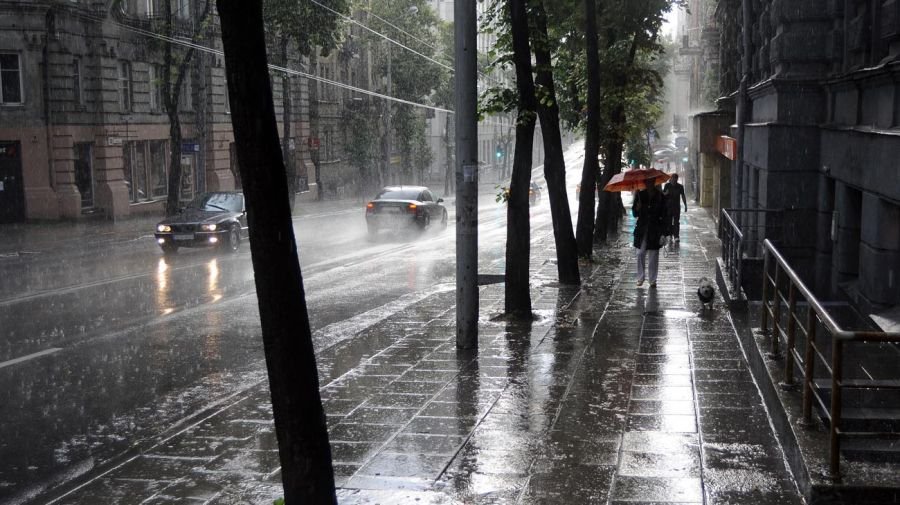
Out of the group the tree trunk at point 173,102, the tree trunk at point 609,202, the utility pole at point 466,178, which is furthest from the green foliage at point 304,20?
the utility pole at point 466,178

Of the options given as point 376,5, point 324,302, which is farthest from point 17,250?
point 376,5

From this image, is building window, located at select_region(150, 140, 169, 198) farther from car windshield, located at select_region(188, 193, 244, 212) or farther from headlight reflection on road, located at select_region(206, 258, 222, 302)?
headlight reflection on road, located at select_region(206, 258, 222, 302)

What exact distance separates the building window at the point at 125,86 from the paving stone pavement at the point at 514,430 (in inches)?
1210

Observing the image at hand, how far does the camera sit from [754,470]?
7.04m

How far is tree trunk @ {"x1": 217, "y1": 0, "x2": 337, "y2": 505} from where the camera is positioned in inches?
212

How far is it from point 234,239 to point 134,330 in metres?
13.0

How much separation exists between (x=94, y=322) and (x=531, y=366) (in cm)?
710

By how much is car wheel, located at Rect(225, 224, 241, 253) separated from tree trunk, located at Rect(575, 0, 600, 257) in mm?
8993

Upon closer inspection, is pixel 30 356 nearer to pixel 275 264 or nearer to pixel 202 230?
pixel 275 264

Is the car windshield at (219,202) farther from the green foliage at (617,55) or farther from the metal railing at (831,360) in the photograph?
the metal railing at (831,360)

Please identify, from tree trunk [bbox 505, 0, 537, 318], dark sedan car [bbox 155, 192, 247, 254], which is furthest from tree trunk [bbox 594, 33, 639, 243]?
tree trunk [bbox 505, 0, 537, 318]

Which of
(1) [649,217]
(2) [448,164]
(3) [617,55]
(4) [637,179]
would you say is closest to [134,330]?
(1) [649,217]

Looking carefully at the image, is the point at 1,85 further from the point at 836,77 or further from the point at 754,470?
the point at 754,470

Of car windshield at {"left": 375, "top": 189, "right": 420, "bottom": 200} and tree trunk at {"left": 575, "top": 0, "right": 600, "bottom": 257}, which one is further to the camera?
car windshield at {"left": 375, "top": 189, "right": 420, "bottom": 200}
